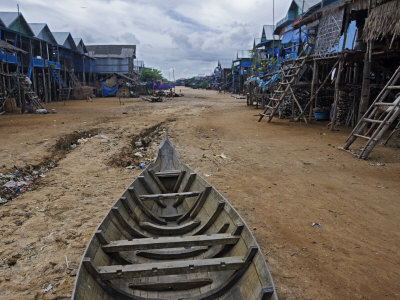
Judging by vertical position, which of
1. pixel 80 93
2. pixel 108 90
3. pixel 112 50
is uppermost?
pixel 112 50

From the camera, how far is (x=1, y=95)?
1627 cm

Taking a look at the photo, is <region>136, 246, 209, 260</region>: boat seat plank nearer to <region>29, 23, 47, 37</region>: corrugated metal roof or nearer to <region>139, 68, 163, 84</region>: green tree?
<region>29, 23, 47, 37</region>: corrugated metal roof

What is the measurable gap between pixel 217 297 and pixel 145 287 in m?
0.71

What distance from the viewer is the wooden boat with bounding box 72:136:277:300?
240 centimetres

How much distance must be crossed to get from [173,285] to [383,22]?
9.52 m

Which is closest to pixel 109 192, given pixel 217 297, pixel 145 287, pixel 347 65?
pixel 145 287

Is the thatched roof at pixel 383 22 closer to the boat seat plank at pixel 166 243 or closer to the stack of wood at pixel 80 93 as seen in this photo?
the boat seat plank at pixel 166 243

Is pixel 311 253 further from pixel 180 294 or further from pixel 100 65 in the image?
pixel 100 65

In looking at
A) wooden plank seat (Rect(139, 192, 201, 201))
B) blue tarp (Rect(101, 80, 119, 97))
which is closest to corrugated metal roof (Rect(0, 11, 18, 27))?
blue tarp (Rect(101, 80, 119, 97))

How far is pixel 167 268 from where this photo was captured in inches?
97.6

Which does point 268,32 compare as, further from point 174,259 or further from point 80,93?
point 174,259

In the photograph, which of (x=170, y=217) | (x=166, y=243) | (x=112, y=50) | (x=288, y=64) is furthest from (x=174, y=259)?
(x=112, y=50)

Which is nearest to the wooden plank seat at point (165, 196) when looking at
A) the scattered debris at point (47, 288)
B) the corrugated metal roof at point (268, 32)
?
the scattered debris at point (47, 288)

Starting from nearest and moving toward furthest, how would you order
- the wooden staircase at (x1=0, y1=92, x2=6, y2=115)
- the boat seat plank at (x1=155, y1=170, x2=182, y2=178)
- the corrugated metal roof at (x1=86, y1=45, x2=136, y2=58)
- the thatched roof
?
the boat seat plank at (x1=155, y1=170, x2=182, y2=178) → the thatched roof → the wooden staircase at (x1=0, y1=92, x2=6, y2=115) → the corrugated metal roof at (x1=86, y1=45, x2=136, y2=58)
